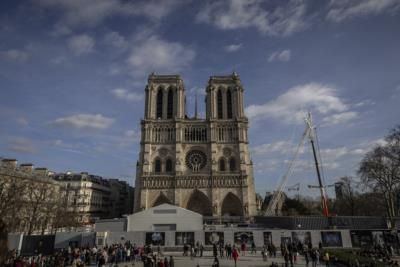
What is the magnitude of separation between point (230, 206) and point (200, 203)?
5.84m

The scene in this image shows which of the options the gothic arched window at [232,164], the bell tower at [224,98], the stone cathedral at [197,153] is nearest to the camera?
the stone cathedral at [197,153]

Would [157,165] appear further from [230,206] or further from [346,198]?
[346,198]

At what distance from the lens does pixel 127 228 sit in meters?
36.1

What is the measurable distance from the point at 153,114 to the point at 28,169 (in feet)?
83.7

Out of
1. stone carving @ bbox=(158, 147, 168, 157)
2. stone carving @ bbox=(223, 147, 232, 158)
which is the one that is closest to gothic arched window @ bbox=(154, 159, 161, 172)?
stone carving @ bbox=(158, 147, 168, 157)

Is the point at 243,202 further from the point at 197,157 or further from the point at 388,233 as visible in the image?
the point at 388,233

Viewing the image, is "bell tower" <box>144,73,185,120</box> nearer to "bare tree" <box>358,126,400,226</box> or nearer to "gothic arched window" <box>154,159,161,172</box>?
"gothic arched window" <box>154,159,161,172</box>

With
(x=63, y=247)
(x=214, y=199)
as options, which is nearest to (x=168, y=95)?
(x=214, y=199)

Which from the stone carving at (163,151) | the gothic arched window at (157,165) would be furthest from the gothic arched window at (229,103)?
the gothic arched window at (157,165)

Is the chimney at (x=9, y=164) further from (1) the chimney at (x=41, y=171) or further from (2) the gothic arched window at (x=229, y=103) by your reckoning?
(2) the gothic arched window at (x=229, y=103)

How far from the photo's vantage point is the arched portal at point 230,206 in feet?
174

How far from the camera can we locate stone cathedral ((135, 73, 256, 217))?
5256 centimetres

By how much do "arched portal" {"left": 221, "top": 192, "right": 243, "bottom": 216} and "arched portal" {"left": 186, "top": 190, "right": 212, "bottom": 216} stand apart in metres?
2.93

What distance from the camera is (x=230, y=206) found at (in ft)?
176
